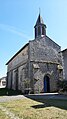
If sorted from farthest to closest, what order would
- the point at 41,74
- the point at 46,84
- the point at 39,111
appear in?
1. the point at 46,84
2. the point at 41,74
3. the point at 39,111

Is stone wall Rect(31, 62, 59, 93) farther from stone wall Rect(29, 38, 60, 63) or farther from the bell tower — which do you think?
the bell tower

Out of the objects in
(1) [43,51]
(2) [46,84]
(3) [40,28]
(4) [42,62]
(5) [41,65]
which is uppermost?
(3) [40,28]

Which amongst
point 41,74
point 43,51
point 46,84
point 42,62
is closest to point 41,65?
point 42,62

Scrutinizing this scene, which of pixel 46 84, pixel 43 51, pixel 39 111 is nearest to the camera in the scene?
pixel 39 111

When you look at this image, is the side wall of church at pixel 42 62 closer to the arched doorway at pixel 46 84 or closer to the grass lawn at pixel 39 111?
the arched doorway at pixel 46 84

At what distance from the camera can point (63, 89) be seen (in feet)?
58.2

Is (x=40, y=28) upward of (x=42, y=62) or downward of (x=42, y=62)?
upward

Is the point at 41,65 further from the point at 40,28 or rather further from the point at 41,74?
the point at 40,28

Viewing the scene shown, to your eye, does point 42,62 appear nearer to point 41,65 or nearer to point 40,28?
point 41,65

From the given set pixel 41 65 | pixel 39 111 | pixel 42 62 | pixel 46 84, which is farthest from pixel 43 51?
pixel 39 111

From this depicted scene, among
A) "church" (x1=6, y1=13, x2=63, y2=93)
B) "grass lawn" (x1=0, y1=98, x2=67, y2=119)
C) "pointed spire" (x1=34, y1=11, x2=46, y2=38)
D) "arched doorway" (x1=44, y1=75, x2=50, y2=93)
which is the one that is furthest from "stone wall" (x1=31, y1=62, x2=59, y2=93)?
"grass lawn" (x1=0, y1=98, x2=67, y2=119)

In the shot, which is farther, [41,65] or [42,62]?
[42,62]

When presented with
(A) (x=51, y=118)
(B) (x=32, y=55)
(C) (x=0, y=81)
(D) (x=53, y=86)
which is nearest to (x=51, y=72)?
(D) (x=53, y=86)

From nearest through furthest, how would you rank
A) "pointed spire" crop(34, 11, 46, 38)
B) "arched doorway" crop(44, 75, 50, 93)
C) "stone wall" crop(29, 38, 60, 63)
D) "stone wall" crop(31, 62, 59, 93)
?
1. "stone wall" crop(31, 62, 59, 93)
2. "arched doorway" crop(44, 75, 50, 93)
3. "stone wall" crop(29, 38, 60, 63)
4. "pointed spire" crop(34, 11, 46, 38)
